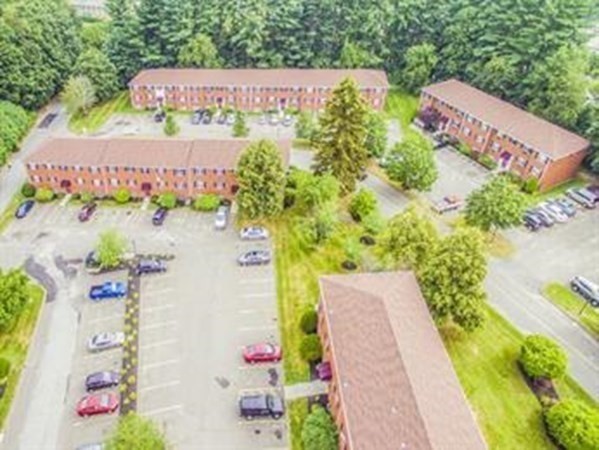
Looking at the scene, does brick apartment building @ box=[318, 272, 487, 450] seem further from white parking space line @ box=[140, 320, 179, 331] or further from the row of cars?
the row of cars

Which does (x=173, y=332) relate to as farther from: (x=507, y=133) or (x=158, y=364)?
(x=507, y=133)

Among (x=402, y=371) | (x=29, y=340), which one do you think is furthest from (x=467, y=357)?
(x=29, y=340)

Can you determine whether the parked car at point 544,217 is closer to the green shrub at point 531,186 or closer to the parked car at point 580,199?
the green shrub at point 531,186

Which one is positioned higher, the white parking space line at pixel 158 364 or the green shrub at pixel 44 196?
the green shrub at pixel 44 196

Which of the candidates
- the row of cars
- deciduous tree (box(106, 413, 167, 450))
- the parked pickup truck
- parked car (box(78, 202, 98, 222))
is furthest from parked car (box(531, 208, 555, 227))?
parked car (box(78, 202, 98, 222))

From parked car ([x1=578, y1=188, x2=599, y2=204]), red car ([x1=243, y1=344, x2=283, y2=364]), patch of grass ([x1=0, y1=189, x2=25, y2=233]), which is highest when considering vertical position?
parked car ([x1=578, y1=188, x2=599, y2=204])

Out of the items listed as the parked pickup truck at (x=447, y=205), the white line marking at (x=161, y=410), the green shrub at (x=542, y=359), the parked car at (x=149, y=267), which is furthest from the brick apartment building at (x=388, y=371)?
the parked pickup truck at (x=447, y=205)
